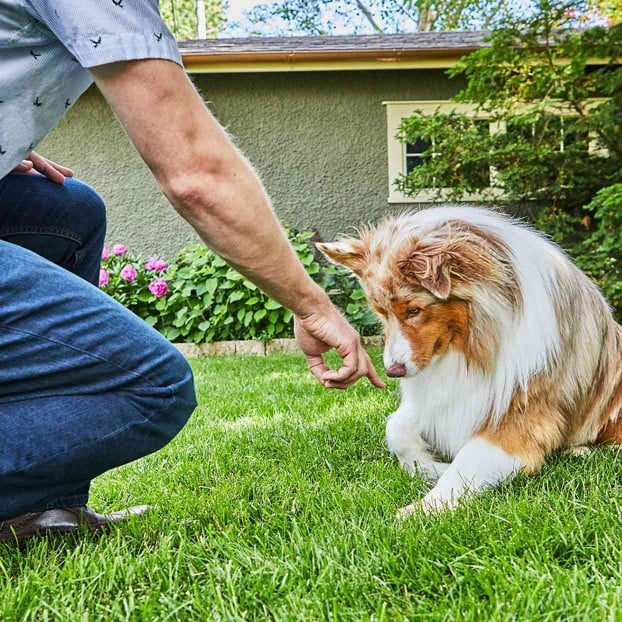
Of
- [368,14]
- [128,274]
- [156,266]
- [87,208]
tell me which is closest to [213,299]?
[156,266]

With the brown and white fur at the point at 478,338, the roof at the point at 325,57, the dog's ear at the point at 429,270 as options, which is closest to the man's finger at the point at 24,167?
the brown and white fur at the point at 478,338

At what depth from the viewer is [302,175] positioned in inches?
465

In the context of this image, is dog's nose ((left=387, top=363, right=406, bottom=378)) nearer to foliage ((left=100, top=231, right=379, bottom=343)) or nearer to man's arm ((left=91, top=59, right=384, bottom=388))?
man's arm ((left=91, top=59, right=384, bottom=388))

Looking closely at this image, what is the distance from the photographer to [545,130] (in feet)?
26.4

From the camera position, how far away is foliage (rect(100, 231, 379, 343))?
9.41 meters

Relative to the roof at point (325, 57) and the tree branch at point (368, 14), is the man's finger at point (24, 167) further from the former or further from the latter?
the tree branch at point (368, 14)

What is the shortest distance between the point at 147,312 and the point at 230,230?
27.4 feet

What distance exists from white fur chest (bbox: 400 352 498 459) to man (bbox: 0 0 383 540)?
0.88 meters

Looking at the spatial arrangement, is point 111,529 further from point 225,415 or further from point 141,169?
point 141,169

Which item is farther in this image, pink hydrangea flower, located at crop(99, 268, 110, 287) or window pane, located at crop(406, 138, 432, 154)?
window pane, located at crop(406, 138, 432, 154)

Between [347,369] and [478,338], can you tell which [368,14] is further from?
[347,369]

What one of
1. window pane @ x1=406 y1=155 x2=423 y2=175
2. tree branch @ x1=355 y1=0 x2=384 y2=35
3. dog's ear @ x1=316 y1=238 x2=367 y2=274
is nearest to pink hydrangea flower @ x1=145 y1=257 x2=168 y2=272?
window pane @ x1=406 y1=155 x2=423 y2=175

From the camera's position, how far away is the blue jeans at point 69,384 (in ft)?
6.21

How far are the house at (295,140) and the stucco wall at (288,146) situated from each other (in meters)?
0.02
